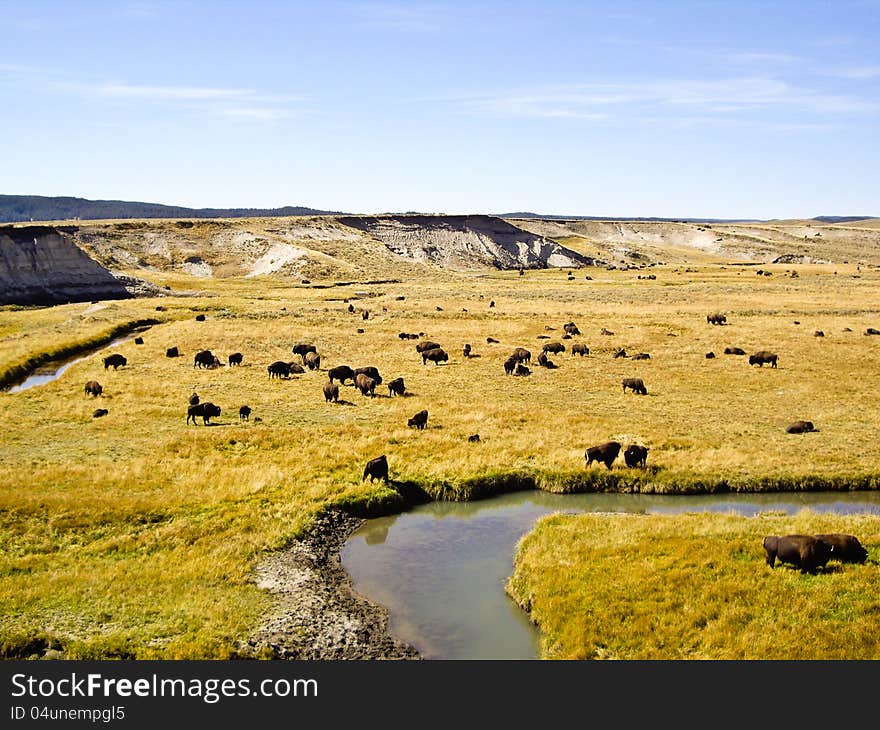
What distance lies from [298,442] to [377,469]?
5820mm

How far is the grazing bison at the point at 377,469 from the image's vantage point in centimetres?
2541

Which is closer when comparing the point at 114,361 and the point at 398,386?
the point at 398,386

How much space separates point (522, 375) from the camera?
44.6 meters

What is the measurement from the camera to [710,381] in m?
42.4

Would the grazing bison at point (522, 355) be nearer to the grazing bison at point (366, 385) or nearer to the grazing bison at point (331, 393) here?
the grazing bison at point (366, 385)

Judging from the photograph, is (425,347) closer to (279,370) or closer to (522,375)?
(522,375)

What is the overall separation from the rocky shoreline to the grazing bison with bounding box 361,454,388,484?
4.02 metres

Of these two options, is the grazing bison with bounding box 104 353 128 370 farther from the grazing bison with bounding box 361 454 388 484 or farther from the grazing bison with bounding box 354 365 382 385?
the grazing bison with bounding box 361 454 388 484

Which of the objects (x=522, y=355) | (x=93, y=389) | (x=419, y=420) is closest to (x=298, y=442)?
(x=419, y=420)

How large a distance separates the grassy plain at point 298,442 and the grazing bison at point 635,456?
586 mm

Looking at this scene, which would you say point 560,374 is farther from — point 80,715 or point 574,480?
point 80,715

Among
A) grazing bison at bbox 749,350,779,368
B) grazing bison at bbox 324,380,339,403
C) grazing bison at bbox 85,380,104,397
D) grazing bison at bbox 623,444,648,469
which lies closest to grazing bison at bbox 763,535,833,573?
grazing bison at bbox 623,444,648,469

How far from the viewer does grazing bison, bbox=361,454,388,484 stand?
83.4ft

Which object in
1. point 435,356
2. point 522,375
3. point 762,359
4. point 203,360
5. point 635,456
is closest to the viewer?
point 635,456
